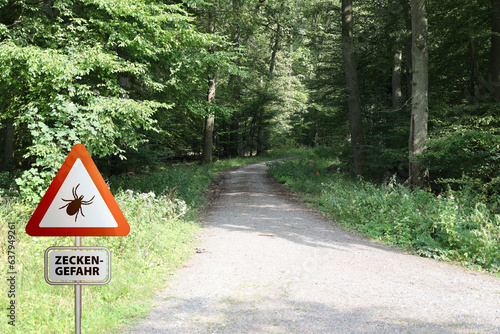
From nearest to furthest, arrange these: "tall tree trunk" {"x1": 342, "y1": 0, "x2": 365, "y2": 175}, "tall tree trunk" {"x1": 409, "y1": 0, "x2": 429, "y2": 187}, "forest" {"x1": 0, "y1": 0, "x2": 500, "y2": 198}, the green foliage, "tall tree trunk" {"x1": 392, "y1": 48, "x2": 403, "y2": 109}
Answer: "forest" {"x1": 0, "y1": 0, "x2": 500, "y2": 198}
the green foliage
"tall tree trunk" {"x1": 409, "y1": 0, "x2": 429, "y2": 187}
"tall tree trunk" {"x1": 342, "y1": 0, "x2": 365, "y2": 175}
"tall tree trunk" {"x1": 392, "y1": 48, "x2": 403, "y2": 109}

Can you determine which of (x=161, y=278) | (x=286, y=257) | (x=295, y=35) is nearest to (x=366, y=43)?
(x=295, y=35)

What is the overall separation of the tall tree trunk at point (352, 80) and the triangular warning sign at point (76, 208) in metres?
14.0

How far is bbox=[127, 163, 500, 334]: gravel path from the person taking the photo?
3.83m

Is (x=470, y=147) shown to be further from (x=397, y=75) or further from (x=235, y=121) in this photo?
(x=235, y=121)

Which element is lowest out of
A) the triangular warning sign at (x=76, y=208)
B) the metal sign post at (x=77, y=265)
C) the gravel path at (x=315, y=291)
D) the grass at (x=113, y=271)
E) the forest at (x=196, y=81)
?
the gravel path at (x=315, y=291)

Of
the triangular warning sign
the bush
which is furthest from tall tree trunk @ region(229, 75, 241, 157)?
the triangular warning sign

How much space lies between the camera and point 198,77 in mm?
11195

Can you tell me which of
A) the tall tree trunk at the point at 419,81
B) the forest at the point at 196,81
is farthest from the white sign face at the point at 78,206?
the tall tree trunk at the point at 419,81

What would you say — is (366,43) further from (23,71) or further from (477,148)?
(23,71)

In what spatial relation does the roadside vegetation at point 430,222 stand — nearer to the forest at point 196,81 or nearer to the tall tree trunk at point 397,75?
the forest at point 196,81

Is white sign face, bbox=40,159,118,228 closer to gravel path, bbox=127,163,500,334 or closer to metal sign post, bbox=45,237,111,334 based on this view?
metal sign post, bbox=45,237,111,334

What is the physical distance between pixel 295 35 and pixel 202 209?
14.5 metres

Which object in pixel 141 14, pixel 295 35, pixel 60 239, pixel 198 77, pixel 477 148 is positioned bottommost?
pixel 60 239

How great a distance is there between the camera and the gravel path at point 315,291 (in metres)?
3.83
